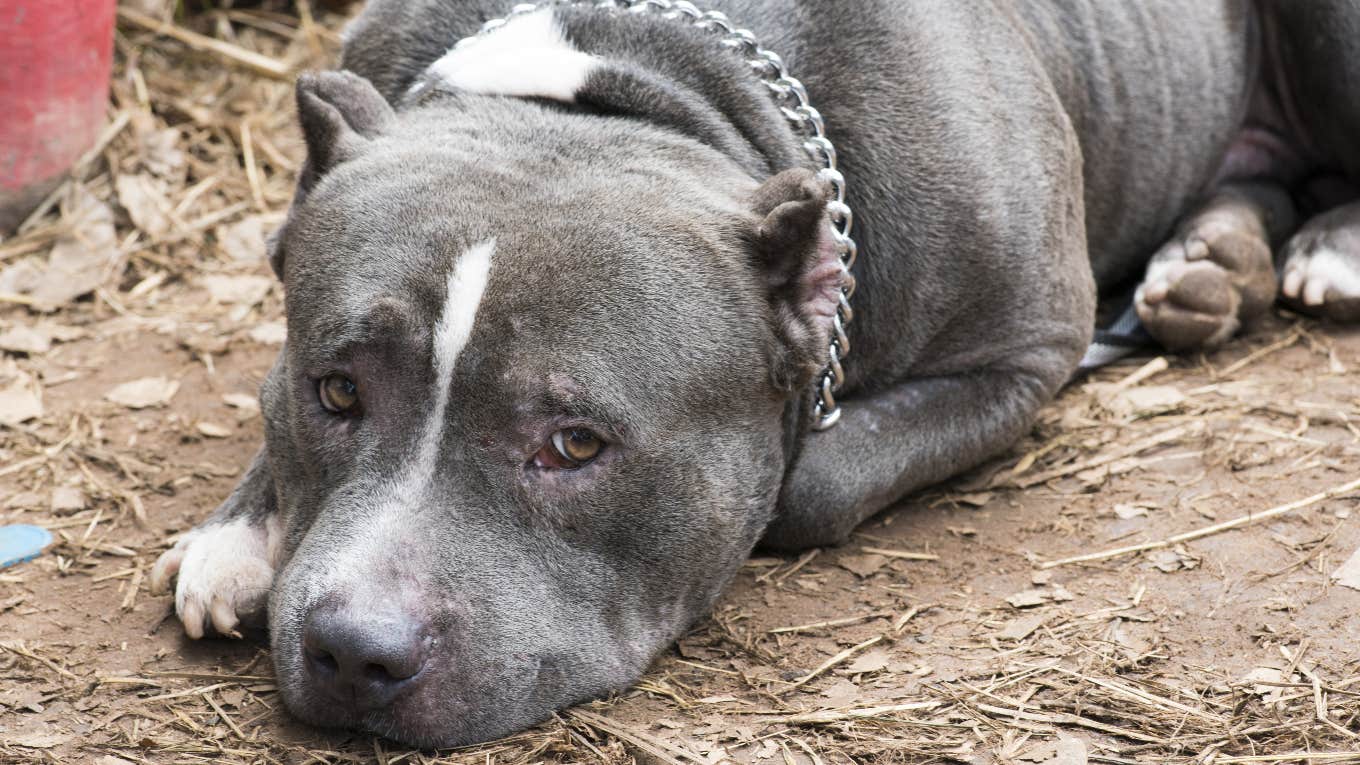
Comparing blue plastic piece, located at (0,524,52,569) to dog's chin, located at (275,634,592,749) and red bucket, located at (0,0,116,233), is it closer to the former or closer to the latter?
dog's chin, located at (275,634,592,749)

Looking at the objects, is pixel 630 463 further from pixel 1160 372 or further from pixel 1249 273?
pixel 1249 273

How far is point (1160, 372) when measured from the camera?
4883 millimetres

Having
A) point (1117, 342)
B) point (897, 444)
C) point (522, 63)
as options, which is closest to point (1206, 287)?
point (1117, 342)

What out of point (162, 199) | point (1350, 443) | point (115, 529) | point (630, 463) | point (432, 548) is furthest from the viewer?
point (162, 199)

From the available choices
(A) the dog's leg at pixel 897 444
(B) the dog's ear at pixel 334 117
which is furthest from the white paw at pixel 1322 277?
(B) the dog's ear at pixel 334 117

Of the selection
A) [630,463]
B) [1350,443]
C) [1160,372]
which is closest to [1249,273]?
[1160,372]

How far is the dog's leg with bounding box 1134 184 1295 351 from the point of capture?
484 cm

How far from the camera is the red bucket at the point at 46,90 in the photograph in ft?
16.8

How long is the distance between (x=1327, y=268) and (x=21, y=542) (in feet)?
13.0

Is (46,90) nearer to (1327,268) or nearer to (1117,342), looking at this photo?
(1117,342)

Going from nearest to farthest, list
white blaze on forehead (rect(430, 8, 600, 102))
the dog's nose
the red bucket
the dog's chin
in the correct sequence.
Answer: the dog's nose → the dog's chin → white blaze on forehead (rect(430, 8, 600, 102)) → the red bucket

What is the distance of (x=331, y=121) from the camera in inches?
137

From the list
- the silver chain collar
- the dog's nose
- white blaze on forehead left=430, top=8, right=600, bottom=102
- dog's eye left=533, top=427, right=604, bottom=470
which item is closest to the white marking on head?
the dog's nose

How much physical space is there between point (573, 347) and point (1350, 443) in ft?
7.86
